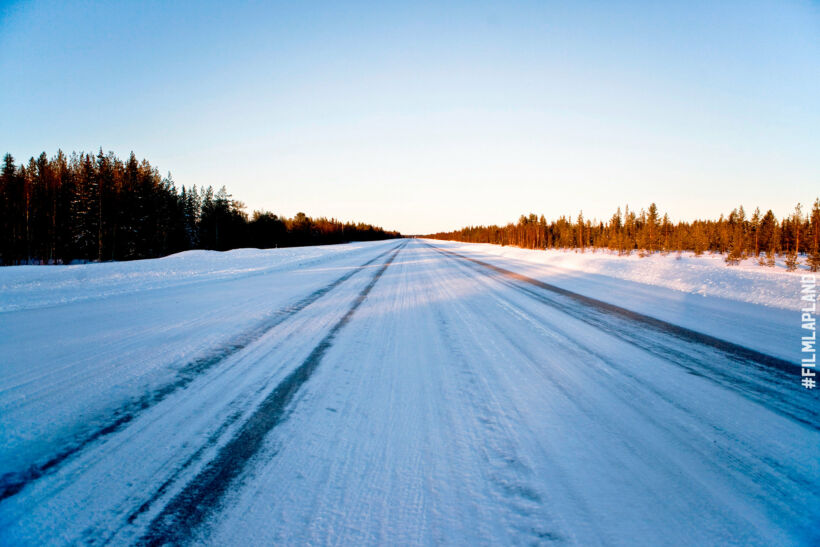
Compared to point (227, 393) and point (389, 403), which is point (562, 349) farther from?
point (227, 393)

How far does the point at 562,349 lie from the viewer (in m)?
3.82

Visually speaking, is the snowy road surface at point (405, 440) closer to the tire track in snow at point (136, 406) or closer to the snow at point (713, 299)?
the tire track in snow at point (136, 406)

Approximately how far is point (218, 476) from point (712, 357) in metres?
4.86

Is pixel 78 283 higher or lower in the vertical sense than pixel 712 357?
higher

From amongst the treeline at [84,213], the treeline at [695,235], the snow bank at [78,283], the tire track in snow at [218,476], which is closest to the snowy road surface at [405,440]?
the tire track in snow at [218,476]

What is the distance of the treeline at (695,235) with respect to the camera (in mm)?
34438

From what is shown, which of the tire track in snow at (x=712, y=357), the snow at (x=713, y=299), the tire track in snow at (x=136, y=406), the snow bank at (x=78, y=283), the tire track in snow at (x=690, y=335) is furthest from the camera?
the snow bank at (x=78, y=283)

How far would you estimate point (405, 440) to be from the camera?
6.77 ft

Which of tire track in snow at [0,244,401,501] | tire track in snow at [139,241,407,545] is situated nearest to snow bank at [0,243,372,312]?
tire track in snow at [0,244,401,501]

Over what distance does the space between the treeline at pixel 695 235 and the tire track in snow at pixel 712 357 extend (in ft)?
95.9

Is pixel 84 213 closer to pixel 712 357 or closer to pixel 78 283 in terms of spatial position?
pixel 78 283

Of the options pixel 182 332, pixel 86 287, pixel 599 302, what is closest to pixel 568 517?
pixel 182 332

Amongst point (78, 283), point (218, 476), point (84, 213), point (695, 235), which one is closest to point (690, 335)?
point (218, 476)

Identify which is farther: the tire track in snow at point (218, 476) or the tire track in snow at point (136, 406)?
the tire track in snow at point (136, 406)
